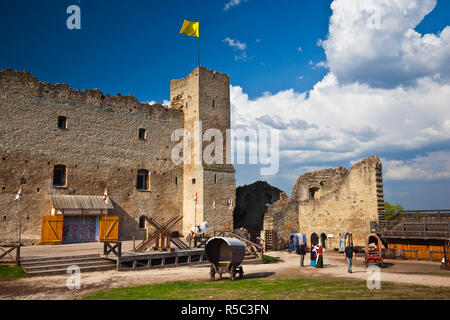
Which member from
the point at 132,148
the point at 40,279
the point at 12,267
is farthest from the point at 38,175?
the point at 40,279

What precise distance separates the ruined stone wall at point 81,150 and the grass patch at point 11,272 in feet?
26.4

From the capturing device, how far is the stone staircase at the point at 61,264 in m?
14.1

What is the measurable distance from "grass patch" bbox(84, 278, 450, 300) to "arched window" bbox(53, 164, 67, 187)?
48.0 ft

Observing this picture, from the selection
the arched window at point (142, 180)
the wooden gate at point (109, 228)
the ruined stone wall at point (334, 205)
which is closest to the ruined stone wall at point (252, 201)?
the ruined stone wall at point (334, 205)

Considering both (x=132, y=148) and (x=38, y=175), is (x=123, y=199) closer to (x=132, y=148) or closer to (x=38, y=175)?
(x=132, y=148)

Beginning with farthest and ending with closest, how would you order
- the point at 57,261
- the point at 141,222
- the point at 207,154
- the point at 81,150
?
the point at 207,154 → the point at 141,222 → the point at 81,150 → the point at 57,261

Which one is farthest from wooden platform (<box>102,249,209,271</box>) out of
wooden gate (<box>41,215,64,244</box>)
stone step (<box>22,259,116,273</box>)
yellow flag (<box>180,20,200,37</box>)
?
yellow flag (<box>180,20,200,37</box>)

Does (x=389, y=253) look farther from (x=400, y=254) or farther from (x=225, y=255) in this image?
(x=225, y=255)

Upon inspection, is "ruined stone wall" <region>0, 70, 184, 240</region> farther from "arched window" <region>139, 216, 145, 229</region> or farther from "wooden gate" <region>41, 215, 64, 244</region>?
"wooden gate" <region>41, 215, 64, 244</region>

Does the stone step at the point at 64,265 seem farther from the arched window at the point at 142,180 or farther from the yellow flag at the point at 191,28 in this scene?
the yellow flag at the point at 191,28

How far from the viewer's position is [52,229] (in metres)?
22.0

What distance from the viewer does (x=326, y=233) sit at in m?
28.0

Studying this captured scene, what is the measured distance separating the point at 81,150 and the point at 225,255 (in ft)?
48.2

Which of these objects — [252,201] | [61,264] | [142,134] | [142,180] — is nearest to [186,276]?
[61,264]
